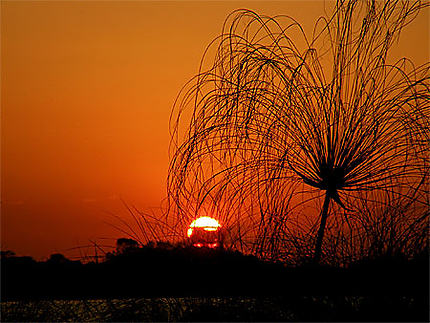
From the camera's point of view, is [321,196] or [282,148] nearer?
[282,148]

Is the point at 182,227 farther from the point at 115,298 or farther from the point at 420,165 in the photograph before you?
the point at 420,165

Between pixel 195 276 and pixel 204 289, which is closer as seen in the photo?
pixel 204 289

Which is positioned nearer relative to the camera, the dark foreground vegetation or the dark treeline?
the dark foreground vegetation

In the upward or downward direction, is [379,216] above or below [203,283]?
above

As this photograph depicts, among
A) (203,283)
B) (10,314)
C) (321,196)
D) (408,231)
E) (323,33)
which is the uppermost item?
(323,33)

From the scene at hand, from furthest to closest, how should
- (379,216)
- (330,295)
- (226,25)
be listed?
(226,25) < (379,216) < (330,295)

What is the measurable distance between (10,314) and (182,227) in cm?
115

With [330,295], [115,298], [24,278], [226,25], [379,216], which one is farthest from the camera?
[226,25]

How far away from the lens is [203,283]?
2.53m

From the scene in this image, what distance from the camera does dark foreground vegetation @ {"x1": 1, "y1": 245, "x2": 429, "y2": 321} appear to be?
2189 mm

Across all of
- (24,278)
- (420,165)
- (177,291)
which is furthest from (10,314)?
(420,165)

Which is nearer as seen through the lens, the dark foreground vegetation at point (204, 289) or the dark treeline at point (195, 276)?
the dark foreground vegetation at point (204, 289)

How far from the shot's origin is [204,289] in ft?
8.01

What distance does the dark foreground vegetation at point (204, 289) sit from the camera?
2.19 meters
